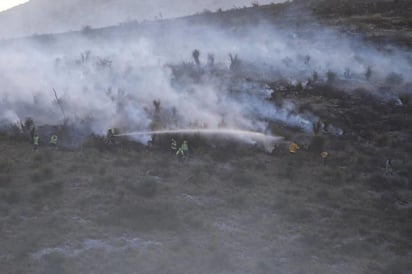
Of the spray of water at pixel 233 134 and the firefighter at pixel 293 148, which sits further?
the spray of water at pixel 233 134

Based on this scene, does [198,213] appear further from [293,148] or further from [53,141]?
A: [53,141]

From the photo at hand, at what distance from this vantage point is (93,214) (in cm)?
1266

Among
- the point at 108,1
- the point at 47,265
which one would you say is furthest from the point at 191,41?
the point at 108,1

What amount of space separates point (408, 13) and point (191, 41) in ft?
36.9

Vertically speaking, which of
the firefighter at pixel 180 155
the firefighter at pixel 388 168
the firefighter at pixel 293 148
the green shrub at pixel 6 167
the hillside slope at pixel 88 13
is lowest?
the firefighter at pixel 388 168

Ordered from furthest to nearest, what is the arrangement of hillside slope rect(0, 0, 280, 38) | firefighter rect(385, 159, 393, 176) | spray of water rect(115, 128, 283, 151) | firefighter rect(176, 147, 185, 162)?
hillside slope rect(0, 0, 280, 38) < spray of water rect(115, 128, 283, 151) < firefighter rect(176, 147, 185, 162) < firefighter rect(385, 159, 393, 176)

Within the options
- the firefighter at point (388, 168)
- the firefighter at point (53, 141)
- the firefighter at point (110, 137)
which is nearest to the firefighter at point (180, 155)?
the firefighter at point (110, 137)

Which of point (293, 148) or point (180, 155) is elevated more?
point (180, 155)

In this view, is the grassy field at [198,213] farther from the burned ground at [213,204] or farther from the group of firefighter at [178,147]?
the group of firefighter at [178,147]

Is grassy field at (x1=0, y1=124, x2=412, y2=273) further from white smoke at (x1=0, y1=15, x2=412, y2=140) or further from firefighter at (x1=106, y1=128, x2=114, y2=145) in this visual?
white smoke at (x1=0, y1=15, x2=412, y2=140)

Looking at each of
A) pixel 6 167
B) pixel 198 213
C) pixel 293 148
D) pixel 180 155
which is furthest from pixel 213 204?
pixel 6 167

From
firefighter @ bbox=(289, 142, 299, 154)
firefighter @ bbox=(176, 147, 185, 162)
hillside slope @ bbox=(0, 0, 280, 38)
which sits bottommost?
firefighter @ bbox=(289, 142, 299, 154)

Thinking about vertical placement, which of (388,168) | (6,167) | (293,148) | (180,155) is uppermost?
(6,167)

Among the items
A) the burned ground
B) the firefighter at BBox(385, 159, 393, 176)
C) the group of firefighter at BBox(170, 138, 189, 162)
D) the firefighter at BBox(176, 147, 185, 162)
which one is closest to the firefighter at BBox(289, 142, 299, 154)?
the burned ground
